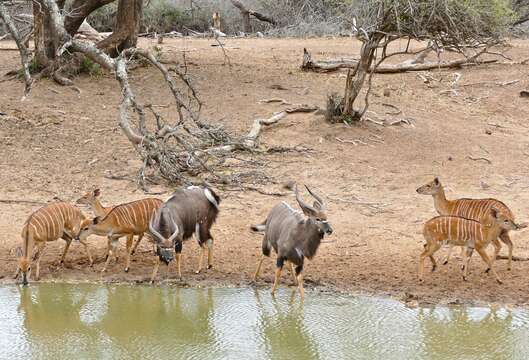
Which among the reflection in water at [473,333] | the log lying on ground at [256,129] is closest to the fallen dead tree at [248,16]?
the log lying on ground at [256,129]

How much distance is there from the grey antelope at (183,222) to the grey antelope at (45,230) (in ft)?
2.67

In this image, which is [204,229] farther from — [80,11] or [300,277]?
[80,11]

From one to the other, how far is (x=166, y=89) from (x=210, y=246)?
20.7 feet

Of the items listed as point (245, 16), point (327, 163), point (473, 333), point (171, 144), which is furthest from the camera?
point (245, 16)

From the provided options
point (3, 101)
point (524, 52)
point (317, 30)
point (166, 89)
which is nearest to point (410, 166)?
point (166, 89)

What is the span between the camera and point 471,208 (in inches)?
322

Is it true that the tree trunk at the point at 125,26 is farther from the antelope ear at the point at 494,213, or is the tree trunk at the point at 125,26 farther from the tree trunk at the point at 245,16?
the tree trunk at the point at 245,16

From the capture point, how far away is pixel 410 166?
10.8 meters

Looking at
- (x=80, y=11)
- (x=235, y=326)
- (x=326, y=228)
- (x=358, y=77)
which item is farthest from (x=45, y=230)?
(x=80, y=11)

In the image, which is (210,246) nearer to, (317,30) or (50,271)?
(50,271)

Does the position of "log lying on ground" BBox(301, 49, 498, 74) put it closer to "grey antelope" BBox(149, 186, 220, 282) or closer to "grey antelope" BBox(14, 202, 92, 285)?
"grey antelope" BBox(149, 186, 220, 282)

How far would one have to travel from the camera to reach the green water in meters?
6.27

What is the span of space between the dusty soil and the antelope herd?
0.24 meters

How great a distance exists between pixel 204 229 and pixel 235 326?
1.31 meters
